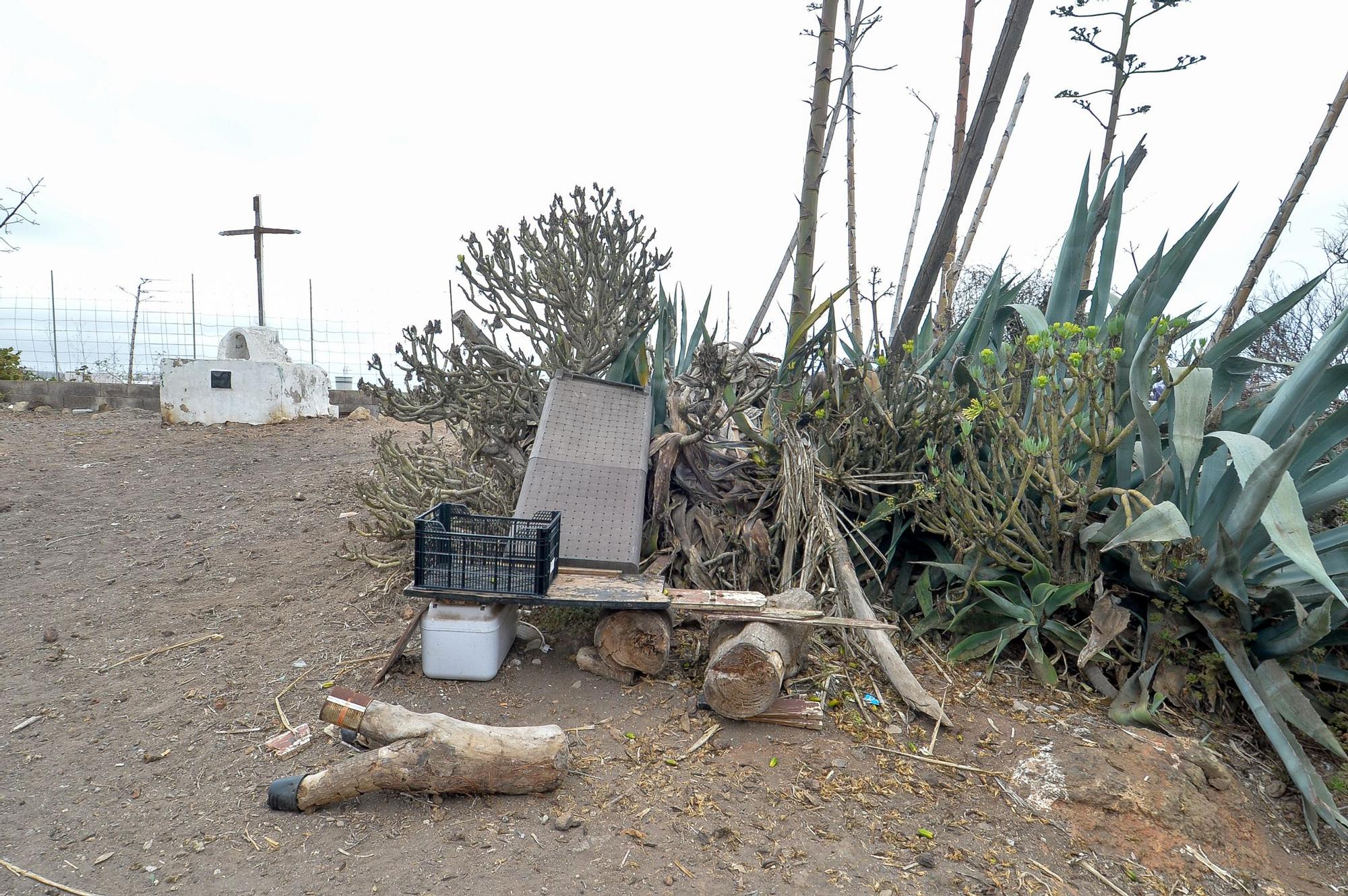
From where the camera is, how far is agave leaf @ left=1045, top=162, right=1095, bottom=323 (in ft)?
13.0

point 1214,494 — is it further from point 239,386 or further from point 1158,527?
point 239,386

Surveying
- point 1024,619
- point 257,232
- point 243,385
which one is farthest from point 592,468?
point 257,232

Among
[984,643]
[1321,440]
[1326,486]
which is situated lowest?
[984,643]

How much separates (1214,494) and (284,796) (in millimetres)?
3410

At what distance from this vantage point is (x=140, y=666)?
337cm

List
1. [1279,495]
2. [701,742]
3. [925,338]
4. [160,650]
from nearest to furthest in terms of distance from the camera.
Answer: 1. [1279,495]
2. [701,742]
3. [160,650]
4. [925,338]

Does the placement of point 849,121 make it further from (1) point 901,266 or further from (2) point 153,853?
(2) point 153,853

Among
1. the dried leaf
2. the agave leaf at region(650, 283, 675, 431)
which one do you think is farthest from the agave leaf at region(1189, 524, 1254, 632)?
the agave leaf at region(650, 283, 675, 431)

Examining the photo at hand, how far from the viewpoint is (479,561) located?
2.93 m

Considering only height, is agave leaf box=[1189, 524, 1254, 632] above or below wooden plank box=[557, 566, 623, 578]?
above

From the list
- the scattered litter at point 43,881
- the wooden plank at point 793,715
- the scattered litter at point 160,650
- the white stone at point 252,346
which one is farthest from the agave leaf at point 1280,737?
the white stone at point 252,346

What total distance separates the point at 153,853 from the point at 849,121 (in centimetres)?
739

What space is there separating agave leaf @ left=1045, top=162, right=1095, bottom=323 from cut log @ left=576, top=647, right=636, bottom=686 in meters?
2.85

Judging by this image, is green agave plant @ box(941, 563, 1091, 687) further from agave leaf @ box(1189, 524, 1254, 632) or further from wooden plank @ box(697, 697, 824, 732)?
wooden plank @ box(697, 697, 824, 732)
